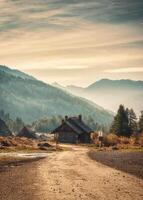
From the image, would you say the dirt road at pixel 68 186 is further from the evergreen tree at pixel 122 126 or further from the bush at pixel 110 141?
the evergreen tree at pixel 122 126

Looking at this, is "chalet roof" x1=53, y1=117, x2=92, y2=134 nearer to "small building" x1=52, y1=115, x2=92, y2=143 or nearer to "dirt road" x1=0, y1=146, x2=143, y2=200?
"small building" x1=52, y1=115, x2=92, y2=143

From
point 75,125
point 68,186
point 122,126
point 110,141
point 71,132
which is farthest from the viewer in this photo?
point 75,125

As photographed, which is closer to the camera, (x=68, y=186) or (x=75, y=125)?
(x=68, y=186)

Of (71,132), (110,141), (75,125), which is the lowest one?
(110,141)

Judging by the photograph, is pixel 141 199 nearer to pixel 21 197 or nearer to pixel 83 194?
pixel 83 194

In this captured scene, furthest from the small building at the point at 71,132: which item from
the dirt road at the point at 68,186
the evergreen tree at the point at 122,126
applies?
the dirt road at the point at 68,186

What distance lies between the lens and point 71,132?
396 ft

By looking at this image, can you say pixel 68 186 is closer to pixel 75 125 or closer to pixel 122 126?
pixel 122 126

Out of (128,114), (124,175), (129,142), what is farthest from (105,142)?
(124,175)

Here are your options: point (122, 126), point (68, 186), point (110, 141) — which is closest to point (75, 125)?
point (122, 126)

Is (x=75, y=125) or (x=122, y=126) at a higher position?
(x=75, y=125)

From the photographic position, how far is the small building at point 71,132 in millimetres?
120750

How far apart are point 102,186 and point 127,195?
115 inches

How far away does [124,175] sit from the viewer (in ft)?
87.6
